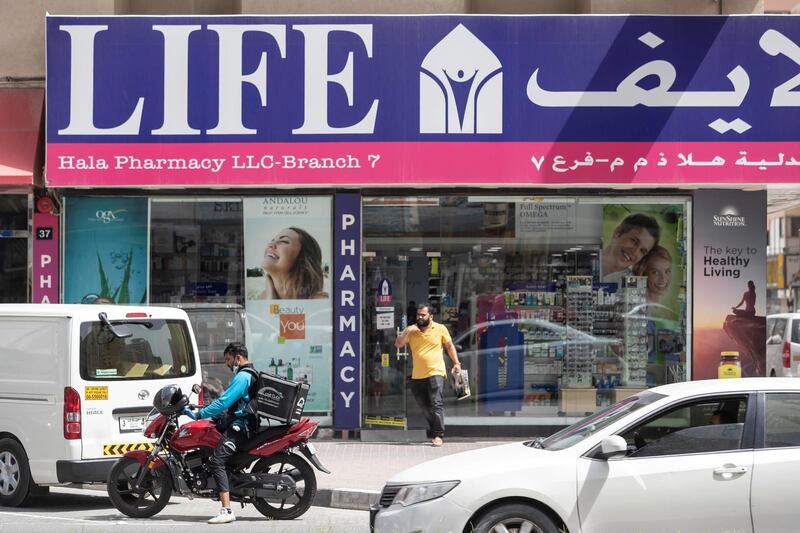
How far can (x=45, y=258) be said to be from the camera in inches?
579

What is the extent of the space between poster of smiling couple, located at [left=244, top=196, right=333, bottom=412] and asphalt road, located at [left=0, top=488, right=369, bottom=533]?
3.66 meters

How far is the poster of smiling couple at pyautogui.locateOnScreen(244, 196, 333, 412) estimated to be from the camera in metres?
14.8

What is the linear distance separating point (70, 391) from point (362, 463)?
158 inches

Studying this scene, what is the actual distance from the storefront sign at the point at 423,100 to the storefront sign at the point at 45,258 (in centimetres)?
92

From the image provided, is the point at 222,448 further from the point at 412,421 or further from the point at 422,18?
the point at 422,18

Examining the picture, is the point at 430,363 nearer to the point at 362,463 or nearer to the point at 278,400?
the point at 362,463

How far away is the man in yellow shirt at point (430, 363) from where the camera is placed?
14.2 m

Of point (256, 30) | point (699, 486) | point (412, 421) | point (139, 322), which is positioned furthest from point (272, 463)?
point (256, 30)

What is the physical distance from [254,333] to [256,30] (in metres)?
4.13

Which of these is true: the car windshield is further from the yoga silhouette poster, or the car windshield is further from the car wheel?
the yoga silhouette poster

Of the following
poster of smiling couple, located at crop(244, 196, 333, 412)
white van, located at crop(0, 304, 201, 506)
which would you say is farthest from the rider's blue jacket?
poster of smiling couple, located at crop(244, 196, 333, 412)

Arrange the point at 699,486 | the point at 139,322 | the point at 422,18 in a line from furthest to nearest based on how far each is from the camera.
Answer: the point at 422,18, the point at 139,322, the point at 699,486

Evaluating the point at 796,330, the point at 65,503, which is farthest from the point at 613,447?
the point at 796,330

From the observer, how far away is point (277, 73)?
14.2 m
